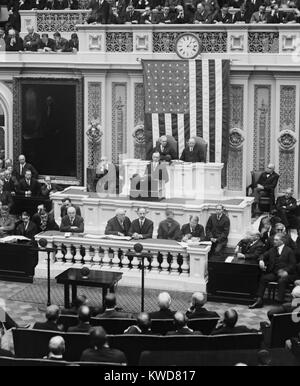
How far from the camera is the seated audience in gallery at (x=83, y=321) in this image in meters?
11.5

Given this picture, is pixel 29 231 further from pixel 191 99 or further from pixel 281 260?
pixel 191 99

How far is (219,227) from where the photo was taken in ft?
58.6

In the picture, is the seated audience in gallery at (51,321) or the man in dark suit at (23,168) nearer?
the seated audience in gallery at (51,321)

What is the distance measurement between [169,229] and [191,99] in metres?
5.88

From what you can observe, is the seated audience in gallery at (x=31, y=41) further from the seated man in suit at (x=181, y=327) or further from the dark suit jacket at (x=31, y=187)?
the seated man in suit at (x=181, y=327)

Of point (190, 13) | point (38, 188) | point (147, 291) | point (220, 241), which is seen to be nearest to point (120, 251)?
point (147, 291)

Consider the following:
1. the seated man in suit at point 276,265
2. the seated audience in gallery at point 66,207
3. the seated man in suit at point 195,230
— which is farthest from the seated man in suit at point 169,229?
the seated man in suit at point 276,265

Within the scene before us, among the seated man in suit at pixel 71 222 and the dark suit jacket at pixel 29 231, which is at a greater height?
the seated man in suit at pixel 71 222

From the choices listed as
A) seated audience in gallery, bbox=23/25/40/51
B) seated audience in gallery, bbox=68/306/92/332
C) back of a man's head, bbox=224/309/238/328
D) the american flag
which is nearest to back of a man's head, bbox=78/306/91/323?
seated audience in gallery, bbox=68/306/92/332

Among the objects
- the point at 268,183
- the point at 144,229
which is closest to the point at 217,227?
the point at 144,229

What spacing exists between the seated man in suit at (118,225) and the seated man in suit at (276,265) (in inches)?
128

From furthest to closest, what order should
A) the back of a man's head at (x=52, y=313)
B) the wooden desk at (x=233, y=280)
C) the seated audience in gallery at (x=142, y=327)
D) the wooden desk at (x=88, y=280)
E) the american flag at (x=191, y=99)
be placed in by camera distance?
the american flag at (x=191, y=99) < the wooden desk at (x=233, y=280) < the wooden desk at (x=88, y=280) < the back of a man's head at (x=52, y=313) < the seated audience in gallery at (x=142, y=327)

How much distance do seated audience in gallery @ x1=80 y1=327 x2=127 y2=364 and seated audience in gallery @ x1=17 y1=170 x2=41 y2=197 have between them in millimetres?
11632
